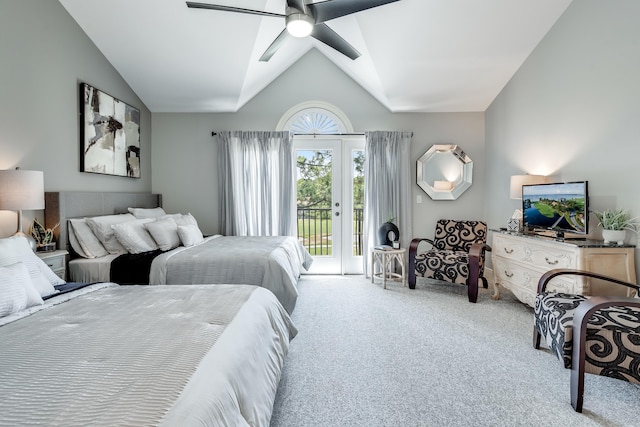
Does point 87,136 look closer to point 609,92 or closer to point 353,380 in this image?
point 353,380

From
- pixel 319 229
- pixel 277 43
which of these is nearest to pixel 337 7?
pixel 277 43

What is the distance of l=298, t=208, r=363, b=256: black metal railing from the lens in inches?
194

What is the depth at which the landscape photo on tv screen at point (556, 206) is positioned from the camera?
2.83 m

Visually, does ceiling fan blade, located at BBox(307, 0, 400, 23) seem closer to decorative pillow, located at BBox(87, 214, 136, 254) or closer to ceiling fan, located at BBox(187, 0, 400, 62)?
ceiling fan, located at BBox(187, 0, 400, 62)

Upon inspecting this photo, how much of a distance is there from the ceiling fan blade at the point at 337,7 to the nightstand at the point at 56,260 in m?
2.87

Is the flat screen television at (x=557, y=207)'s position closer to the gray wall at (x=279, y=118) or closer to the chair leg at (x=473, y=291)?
the chair leg at (x=473, y=291)

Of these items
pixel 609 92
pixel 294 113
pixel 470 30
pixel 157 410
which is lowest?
pixel 157 410

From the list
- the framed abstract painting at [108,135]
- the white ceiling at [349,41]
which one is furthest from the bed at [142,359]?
the white ceiling at [349,41]

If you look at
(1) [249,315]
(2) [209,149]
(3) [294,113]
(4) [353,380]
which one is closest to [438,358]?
(4) [353,380]

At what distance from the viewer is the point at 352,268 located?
4.96m

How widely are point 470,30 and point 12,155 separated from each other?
180 inches

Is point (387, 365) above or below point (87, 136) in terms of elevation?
below

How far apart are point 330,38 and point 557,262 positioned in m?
2.89

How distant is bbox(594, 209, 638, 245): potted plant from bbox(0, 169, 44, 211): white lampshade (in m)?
4.54
